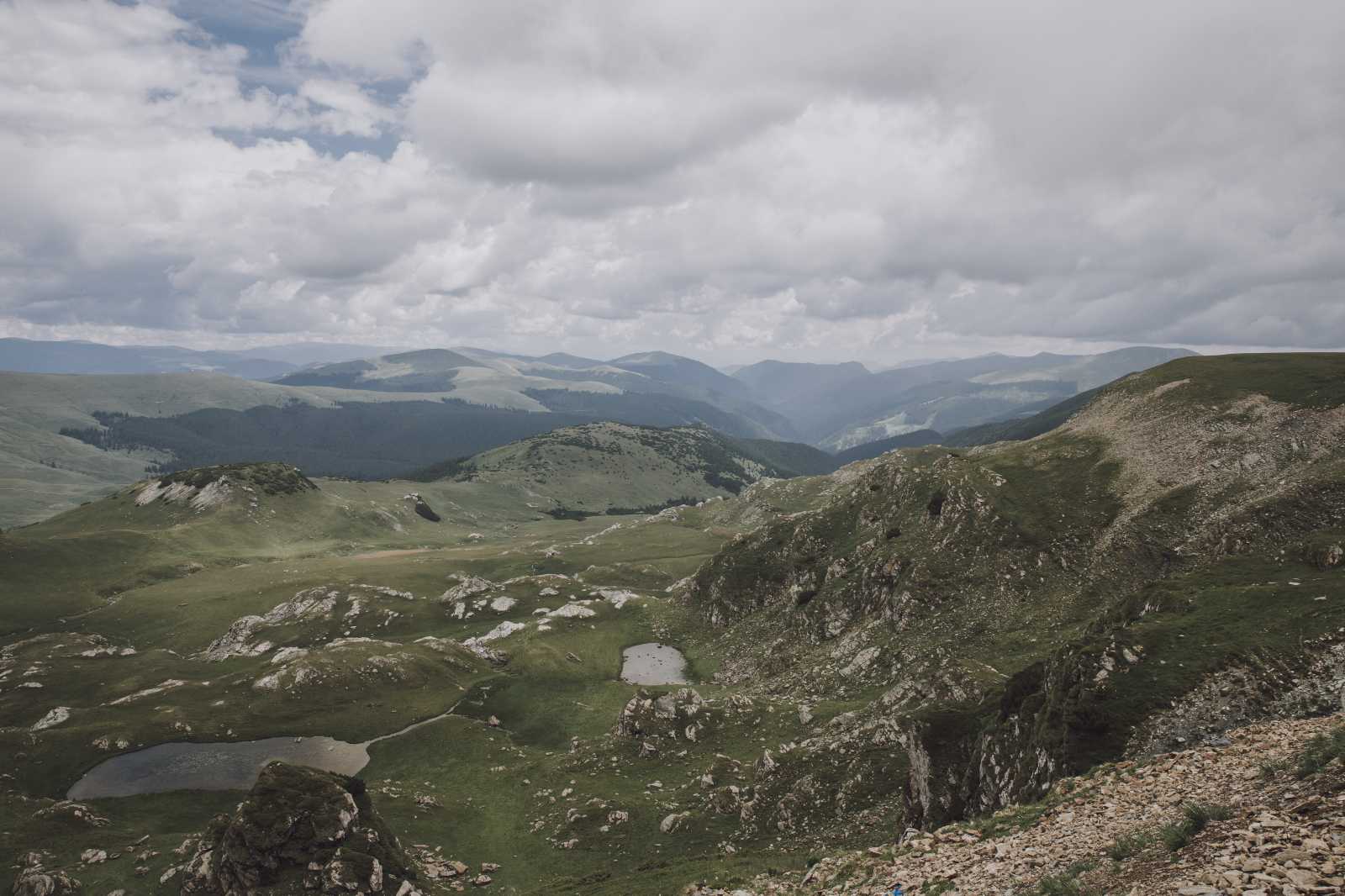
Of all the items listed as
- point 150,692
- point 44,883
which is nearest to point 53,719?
point 150,692

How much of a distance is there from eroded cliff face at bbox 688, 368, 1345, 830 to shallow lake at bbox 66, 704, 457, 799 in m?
62.2

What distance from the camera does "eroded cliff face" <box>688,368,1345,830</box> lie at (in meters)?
33.1

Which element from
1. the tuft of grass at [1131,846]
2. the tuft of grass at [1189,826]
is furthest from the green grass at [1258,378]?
the tuft of grass at [1131,846]

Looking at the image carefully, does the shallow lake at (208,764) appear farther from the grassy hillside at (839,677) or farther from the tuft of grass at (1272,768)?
the tuft of grass at (1272,768)

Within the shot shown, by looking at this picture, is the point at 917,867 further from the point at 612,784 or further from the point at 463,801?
the point at 463,801

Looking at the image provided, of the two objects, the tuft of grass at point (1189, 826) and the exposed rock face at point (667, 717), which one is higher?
the tuft of grass at point (1189, 826)

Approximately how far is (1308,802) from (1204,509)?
67890 mm

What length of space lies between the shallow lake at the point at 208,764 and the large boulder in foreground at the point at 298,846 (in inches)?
1285

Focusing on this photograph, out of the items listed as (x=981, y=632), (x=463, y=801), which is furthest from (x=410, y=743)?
(x=981, y=632)

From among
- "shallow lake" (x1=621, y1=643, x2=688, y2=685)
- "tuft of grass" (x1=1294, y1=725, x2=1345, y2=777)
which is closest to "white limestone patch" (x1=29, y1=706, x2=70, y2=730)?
"shallow lake" (x1=621, y1=643, x2=688, y2=685)

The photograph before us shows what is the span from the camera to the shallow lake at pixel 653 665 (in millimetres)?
119500

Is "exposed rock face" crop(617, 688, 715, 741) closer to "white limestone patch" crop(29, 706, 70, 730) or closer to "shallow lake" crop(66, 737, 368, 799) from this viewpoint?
"shallow lake" crop(66, 737, 368, 799)

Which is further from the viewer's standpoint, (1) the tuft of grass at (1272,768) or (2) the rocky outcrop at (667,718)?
(2) the rocky outcrop at (667,718)

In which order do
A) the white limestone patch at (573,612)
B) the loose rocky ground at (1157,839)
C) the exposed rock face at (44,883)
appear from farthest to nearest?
the white limestone patch at (573,612) < the exposed rock face at (44,883) < the loose rocky ground at (1157,839)
